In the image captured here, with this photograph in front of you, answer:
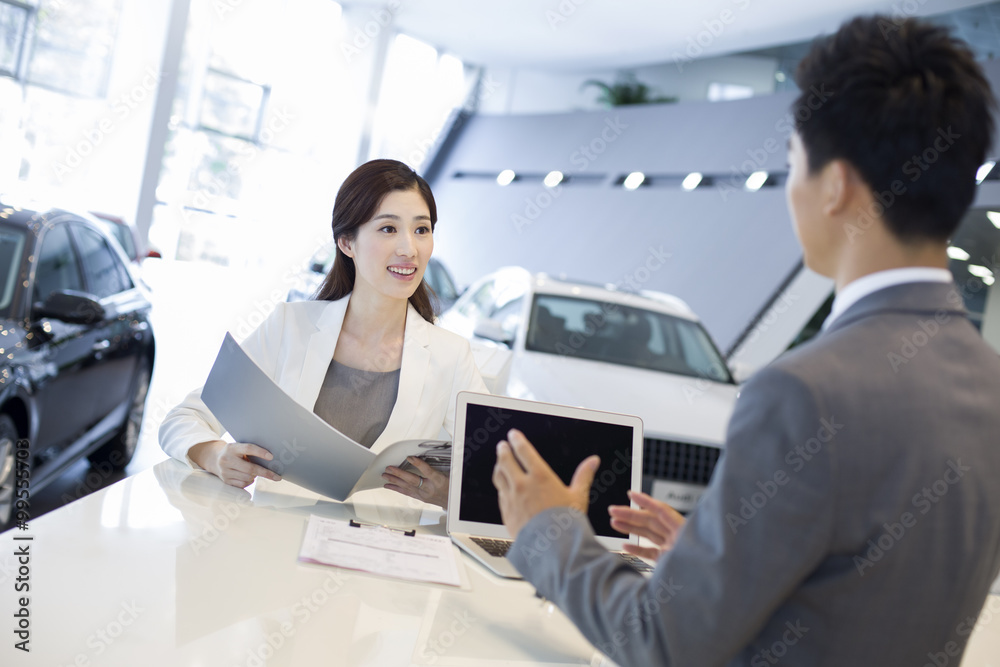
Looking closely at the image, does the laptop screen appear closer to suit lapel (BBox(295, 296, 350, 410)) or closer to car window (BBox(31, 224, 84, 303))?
suit lapel (BBox(295, 296, 350, 410))

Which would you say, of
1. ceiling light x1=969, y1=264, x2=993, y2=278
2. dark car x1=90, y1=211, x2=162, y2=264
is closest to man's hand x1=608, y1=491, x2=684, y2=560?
dark car x1=90, y1=211, x2=162, y2=264

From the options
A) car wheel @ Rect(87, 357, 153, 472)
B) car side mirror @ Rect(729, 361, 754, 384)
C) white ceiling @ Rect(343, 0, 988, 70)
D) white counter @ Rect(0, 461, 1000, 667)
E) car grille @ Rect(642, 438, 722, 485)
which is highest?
white ceiling @ Rect(343, 0, 988, 70)

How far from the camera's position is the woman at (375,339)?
2.31 meters

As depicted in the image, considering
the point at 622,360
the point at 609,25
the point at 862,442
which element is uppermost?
the point at 609,25

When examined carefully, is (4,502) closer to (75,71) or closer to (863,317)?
(863,317)

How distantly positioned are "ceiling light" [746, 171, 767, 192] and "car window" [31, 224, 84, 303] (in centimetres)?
860

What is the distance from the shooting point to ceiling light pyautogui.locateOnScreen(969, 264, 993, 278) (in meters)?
8.01

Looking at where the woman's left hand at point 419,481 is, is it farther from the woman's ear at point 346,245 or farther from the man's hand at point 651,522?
the woman's ear at point 346,245

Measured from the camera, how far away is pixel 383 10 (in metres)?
15.3

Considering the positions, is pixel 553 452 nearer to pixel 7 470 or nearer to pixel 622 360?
pixel 7 470

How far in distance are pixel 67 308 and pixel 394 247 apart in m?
1.63

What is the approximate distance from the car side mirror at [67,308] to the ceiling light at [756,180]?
8.80 m

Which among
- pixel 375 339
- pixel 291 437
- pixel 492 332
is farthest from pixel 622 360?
pixel 291 437

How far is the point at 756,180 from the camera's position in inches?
411
